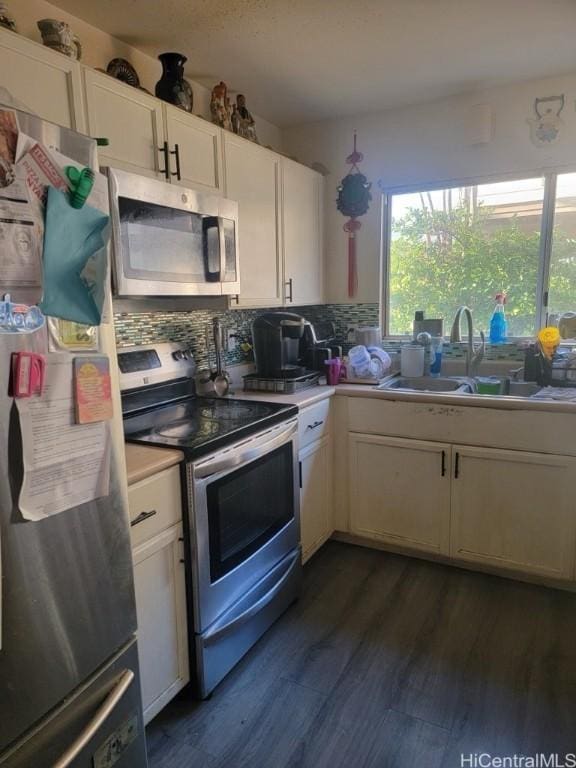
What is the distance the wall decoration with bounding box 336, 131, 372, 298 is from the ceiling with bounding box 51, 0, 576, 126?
41 cm

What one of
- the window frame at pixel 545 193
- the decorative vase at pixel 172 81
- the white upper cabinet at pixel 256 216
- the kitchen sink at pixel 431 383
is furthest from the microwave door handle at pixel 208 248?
the window frame at pixel 545 193

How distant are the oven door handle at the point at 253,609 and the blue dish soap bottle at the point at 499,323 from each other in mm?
1608

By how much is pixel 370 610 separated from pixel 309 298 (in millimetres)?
1744

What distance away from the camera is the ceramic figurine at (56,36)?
4.97 ft

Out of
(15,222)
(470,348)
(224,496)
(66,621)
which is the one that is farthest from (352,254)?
(66,621)

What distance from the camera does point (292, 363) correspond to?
2.63 metres

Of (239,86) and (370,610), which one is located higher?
(239,86)

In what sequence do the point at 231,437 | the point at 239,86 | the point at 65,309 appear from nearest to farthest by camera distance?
1. the point at 65,309
2. the point at 231,437
3. the point at 239,86

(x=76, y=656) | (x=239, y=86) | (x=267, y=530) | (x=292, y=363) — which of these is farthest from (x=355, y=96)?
(x=76, y=656)

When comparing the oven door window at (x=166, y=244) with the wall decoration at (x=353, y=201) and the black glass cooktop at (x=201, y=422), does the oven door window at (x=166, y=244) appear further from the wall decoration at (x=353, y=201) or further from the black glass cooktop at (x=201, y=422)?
the wall decoration at (x=353, y=201)

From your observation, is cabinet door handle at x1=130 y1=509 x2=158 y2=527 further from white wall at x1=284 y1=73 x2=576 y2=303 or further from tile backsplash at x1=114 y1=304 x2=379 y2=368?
white wall at x1=284 y1=73 x2=576 y2=303

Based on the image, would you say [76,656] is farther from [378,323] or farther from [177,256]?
[378,323]

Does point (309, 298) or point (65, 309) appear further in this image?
point (309, 298)

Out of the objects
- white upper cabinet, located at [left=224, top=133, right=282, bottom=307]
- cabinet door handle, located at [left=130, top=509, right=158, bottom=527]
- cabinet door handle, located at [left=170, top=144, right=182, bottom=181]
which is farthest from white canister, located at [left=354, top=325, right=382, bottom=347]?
cabinet door handle, located at [left=130, top=509, right=158, bottom=527]
